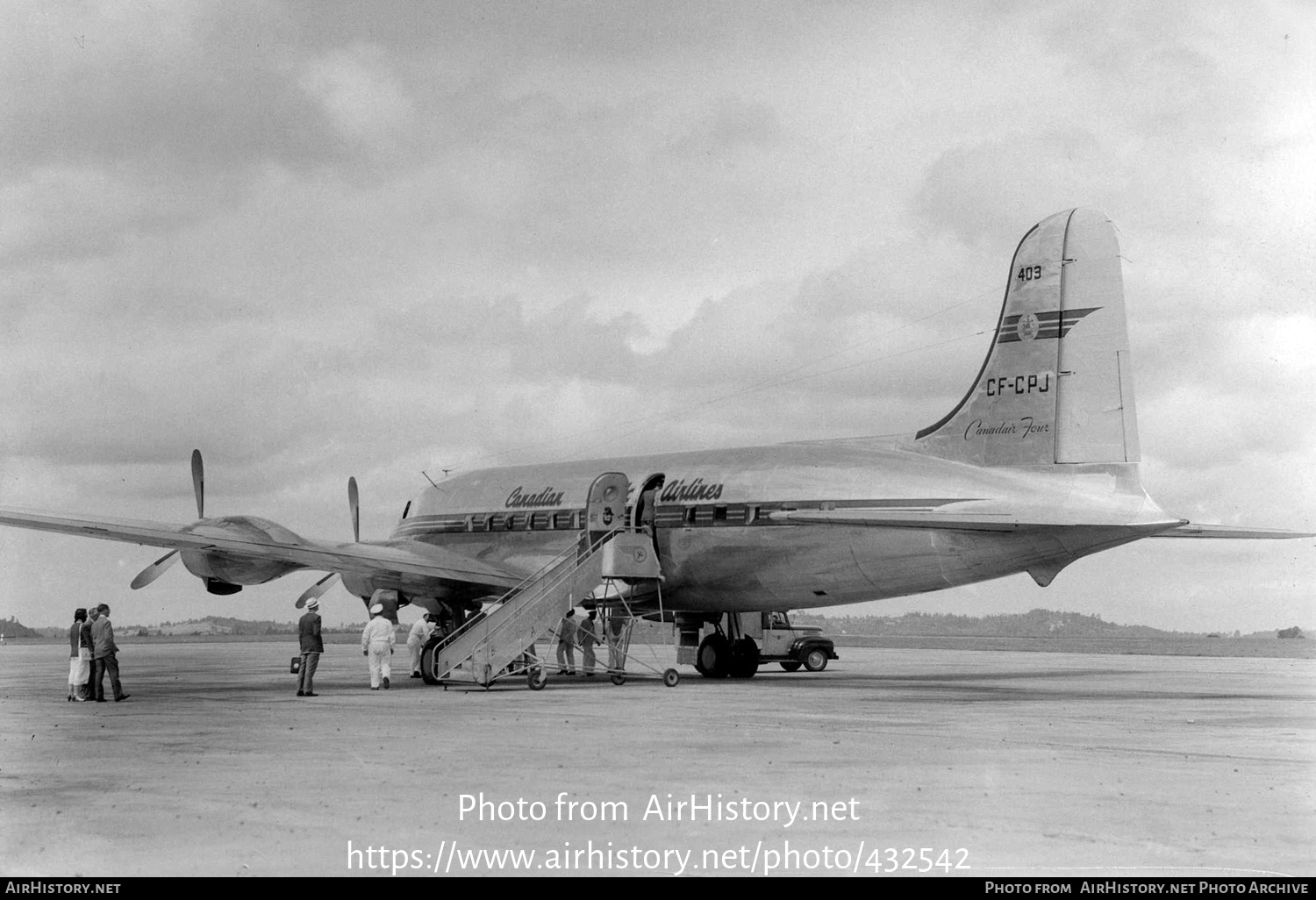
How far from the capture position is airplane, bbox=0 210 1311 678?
814 inches

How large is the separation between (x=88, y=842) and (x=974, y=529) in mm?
14693

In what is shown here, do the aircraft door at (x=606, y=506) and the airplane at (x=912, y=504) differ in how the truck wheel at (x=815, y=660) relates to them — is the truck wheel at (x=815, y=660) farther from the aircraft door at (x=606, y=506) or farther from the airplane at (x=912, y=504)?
the aircraft door at (x=606, y=506)

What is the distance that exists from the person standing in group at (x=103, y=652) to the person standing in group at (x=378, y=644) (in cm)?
423

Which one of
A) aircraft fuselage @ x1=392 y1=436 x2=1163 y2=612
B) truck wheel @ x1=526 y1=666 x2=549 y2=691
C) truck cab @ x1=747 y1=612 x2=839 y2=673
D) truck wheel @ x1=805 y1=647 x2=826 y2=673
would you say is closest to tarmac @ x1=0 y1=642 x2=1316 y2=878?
truck wheel @ x1=526 y1=666 x2=549 y2=691

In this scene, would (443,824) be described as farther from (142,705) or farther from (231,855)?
(142,705)

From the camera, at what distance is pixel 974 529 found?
804 inches

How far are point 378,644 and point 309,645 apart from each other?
240 centimetres

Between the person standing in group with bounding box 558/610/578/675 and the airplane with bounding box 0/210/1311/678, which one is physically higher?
the airplane with bounding box 0/210/1311/678

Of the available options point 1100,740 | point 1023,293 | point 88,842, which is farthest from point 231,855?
point 1023,293

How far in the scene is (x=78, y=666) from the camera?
2091cm

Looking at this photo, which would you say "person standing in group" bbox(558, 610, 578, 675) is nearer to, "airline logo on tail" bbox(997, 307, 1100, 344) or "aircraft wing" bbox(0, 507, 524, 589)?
"aircraft wing" bbox(0, 507, 524, 589)

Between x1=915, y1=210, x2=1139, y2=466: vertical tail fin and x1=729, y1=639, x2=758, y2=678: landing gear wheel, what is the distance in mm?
6627

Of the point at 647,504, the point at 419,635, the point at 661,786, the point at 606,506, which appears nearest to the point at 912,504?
the point at 647,504

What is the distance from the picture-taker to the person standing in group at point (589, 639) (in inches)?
1032
